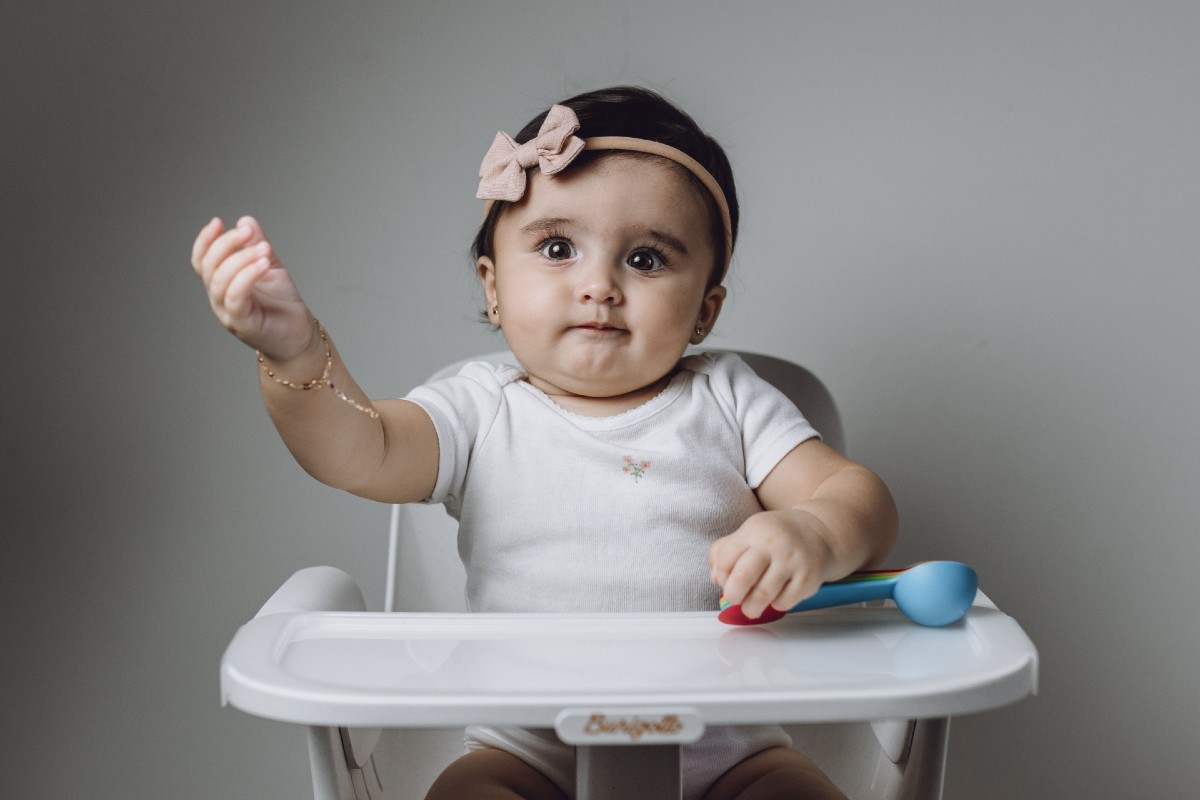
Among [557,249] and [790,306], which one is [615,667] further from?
[790,306]

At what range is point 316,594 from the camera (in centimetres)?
96

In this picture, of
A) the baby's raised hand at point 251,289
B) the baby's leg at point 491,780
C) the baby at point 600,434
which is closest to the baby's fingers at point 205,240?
the baby's raised hand at point 251,289

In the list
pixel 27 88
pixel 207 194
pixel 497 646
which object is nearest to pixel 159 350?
pixel 207 194

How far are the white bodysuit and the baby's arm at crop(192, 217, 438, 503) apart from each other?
51mm

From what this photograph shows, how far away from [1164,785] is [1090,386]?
0.52m

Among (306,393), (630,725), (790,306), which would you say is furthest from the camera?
(790,306)

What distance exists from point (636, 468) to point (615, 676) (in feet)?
1.26

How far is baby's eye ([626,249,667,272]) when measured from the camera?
3.62ft

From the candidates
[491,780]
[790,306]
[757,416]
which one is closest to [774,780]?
[491,780]

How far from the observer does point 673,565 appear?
41.9 inches

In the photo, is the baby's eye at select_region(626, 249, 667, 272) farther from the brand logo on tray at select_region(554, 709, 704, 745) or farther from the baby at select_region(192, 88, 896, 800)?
the brand logo on tray at select_region(554, 709, 704, 745)

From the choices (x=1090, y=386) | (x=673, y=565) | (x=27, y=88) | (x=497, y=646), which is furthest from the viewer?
(x=1090, y=386)

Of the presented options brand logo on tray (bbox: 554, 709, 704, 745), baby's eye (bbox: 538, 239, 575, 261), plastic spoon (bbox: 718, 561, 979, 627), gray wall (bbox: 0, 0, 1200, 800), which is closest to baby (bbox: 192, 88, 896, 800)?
baby's eye (bbox: 538, 239, 575, 261)

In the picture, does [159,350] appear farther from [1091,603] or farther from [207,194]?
[1091,603]
